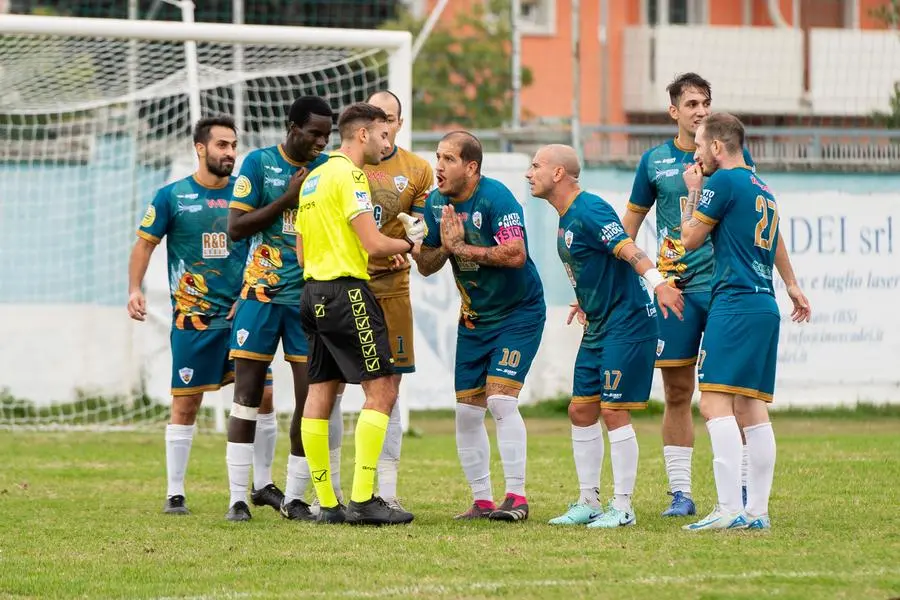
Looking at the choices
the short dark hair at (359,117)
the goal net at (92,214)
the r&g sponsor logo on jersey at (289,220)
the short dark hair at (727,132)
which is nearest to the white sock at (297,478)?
the r&g sponsor logo on jersey at (289,220)

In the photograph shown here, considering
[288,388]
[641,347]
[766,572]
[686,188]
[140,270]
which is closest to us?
[766,572]

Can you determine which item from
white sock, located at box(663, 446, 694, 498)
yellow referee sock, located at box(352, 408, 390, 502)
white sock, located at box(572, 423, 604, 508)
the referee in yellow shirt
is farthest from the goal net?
white sock, located at box(572, 423, 604, 508)

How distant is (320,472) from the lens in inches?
340

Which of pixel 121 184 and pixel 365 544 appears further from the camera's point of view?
pixel 121 184

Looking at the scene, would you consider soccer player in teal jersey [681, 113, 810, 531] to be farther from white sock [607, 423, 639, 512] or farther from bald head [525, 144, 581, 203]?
bald head [525, 144, 581, 203]

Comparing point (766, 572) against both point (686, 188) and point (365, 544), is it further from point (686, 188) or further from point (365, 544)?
point (686, 188)

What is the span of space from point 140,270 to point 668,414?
12.0 ft

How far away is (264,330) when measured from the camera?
9039 millimetres

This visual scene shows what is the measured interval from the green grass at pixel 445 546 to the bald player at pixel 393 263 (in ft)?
1.54

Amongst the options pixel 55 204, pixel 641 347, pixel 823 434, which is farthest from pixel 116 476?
pixel 823 434

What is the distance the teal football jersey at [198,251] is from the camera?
977 cm

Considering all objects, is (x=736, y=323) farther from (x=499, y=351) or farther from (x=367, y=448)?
(x=367, y=448)

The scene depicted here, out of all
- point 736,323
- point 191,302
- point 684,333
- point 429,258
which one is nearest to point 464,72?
point 191,302

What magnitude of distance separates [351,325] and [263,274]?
966mm
